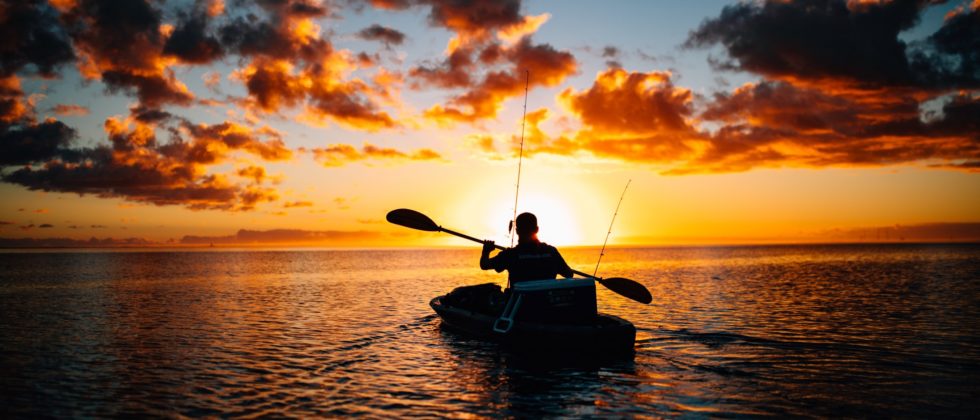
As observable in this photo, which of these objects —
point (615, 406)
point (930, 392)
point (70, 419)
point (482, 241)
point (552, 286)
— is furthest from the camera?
point (482, 241)

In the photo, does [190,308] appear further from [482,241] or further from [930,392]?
[930,392]

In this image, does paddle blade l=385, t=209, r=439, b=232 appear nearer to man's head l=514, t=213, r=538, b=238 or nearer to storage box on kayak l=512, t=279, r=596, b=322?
man's head l=514, t=213, r=538, b=238

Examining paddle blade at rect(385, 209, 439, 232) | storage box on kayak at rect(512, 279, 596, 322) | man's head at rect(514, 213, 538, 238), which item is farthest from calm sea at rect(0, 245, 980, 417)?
paddle blade at rect(385, 209, 439, 232)

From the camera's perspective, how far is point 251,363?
14.8 metres

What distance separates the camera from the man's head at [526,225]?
14.6 metres

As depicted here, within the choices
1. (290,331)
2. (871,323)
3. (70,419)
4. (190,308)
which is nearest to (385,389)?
(70,419)

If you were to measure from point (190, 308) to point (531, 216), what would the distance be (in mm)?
21058

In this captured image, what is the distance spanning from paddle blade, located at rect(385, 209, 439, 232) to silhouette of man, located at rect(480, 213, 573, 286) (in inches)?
141

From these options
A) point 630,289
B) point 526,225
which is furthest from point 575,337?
point 630,289

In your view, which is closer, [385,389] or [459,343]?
[385,389]

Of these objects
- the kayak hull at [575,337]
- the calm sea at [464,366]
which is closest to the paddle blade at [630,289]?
the calm sea at [464,366]

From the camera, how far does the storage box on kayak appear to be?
1412 cm

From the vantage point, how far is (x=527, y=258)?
1471cm

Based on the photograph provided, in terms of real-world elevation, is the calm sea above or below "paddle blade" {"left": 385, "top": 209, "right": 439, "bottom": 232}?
below
